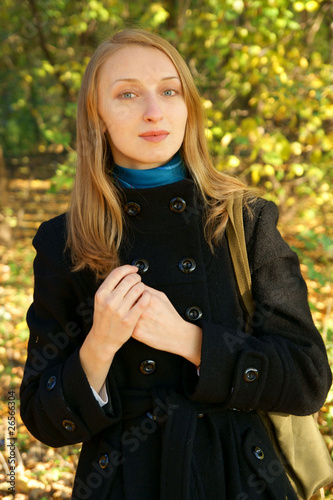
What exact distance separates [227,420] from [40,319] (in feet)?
2.34

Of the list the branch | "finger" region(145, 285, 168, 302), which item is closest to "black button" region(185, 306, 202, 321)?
"finger" region(145, 285, 168, 302)

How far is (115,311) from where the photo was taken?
4.72ft

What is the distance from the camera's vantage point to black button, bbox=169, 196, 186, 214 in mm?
1656

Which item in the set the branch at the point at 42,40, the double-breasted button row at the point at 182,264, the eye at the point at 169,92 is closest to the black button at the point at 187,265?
the double-breasted button row at the point at 182,264

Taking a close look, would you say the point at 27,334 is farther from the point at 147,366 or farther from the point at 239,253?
the point at 239,253

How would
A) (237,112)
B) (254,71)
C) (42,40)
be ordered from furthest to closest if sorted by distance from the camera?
(42,40) < (237,112) < (254,71)

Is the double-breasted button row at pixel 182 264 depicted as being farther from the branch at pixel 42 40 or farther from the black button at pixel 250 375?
the branch at pixel 42 40

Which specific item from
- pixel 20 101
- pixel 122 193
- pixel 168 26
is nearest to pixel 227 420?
pixel 122 193

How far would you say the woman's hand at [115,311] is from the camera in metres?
1.45

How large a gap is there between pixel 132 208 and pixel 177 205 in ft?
0.50

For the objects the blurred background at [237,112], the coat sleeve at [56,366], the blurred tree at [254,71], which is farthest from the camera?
the blurred tree at [254,71]

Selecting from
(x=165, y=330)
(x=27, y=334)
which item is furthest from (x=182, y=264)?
(x=27, y=334)

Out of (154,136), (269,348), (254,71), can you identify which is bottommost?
(269,348)

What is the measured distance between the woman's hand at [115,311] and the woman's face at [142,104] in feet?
1.37
